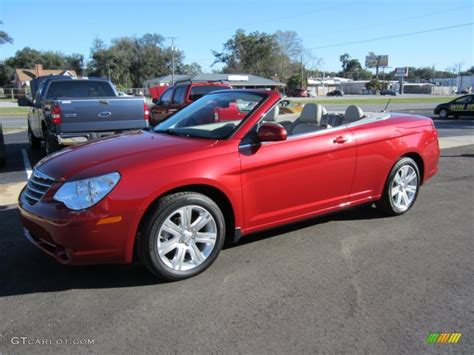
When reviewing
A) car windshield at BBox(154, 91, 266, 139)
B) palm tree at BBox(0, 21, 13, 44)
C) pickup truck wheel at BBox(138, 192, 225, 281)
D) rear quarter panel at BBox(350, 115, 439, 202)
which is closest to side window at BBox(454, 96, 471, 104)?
rear quarter panel at BBox(350, 115, 439, 202)

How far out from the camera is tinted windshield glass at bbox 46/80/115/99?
10.0 meters

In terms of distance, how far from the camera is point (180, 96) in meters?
14.0

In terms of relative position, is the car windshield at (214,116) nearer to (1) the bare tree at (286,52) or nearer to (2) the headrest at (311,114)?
(2) the headrest at (311,114)

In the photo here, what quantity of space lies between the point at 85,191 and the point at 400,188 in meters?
3.76

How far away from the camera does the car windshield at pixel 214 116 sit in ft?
14.1

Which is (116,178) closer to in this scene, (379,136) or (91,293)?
(91,293)

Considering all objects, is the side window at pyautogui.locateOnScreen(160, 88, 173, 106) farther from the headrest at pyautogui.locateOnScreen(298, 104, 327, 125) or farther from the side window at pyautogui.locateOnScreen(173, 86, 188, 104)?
the headrest at pyautogui.locateOnScreen(298, 104, 327, 125)

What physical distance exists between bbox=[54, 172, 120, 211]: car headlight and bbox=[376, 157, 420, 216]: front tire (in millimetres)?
3299

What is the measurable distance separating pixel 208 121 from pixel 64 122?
4.11m

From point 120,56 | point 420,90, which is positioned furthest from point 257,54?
point 420,90

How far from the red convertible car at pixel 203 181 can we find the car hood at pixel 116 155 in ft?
0.04

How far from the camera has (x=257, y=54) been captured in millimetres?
108688

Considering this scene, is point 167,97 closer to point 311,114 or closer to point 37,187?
point 311,114

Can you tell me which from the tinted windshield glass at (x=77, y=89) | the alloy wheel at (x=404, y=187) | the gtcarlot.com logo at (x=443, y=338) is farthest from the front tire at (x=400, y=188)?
the tinted windshield glass at (x=77, y=89)
